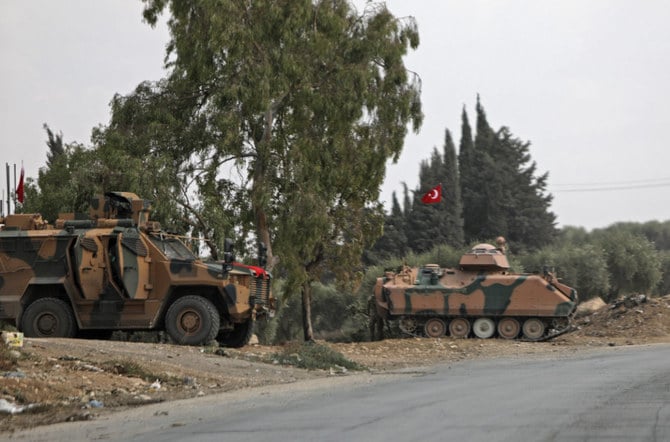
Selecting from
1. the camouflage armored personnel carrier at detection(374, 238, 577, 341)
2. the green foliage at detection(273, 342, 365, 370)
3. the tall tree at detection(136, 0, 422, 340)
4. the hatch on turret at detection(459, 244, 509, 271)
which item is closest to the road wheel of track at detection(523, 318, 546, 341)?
the camouflage armored personnel carrier at detection(374, 238, 577, 341)

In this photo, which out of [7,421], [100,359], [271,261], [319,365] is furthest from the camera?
[271,261]

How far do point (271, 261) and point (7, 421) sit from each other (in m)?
21.2

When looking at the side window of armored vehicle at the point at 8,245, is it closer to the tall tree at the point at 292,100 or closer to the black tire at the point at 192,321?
the black tire at the point at 192,321

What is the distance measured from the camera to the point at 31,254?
22.3m

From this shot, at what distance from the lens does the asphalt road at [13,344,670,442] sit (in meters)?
9.52

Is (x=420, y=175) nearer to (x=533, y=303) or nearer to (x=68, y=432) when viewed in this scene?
(x=533, y=303)

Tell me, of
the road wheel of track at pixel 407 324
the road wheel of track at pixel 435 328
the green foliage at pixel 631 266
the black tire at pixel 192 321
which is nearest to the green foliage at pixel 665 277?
Result: the green foliage at pixel 631 266

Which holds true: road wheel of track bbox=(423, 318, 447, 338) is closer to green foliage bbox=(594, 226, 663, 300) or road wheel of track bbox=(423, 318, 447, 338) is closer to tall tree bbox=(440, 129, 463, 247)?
green foliage bbox=(594, 226, 663, 300)

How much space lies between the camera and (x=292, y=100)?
3281 centimetres

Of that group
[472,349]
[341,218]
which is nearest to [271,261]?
[341,218]

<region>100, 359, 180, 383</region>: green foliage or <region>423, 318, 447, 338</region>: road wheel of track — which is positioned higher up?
<region>423, 318, 447, 338</region>: road wheel of track

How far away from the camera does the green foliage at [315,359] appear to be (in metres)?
20.5

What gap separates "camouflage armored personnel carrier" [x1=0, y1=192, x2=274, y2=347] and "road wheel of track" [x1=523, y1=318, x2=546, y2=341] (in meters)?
13.2

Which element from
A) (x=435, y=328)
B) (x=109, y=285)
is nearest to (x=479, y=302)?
(x=435, y=328)
